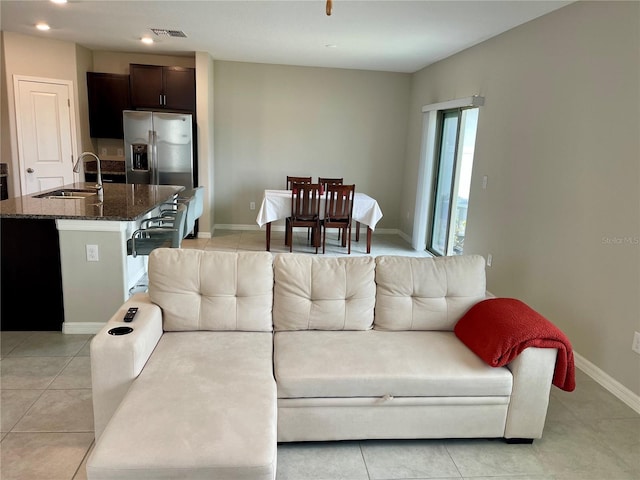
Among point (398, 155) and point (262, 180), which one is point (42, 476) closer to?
point (262, 180)

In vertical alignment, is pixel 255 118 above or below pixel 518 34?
below

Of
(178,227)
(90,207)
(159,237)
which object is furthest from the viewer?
(159,237)

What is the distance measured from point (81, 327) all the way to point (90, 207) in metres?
0.89

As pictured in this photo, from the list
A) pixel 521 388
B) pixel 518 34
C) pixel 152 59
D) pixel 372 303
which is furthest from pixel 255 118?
pixel 521 388

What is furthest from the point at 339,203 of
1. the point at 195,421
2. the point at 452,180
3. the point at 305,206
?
the point at 195,421

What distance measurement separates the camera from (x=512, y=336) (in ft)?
6.76

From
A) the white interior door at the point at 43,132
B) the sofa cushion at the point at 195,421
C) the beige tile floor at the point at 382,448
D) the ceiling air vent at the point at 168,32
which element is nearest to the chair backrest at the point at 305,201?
the ceiling air vent at the point at 168,32

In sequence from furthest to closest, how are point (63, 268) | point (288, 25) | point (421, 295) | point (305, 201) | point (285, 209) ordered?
point (285, 209) < point (305, 201) < point (288, 25) < point (63, 268) < point (421, 295)

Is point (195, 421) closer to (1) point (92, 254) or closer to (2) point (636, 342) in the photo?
(1) point (92, 254)

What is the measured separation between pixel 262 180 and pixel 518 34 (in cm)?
412

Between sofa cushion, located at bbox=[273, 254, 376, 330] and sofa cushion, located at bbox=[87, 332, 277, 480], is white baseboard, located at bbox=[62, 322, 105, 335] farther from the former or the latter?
sofa cushion, located at bbox=[273, 254, 376, 330]

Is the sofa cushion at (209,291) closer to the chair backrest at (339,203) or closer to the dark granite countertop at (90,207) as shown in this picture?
the dark granite countertop at (90,207)

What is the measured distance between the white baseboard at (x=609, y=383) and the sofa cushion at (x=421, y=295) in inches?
42.8

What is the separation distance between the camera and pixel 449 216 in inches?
218
